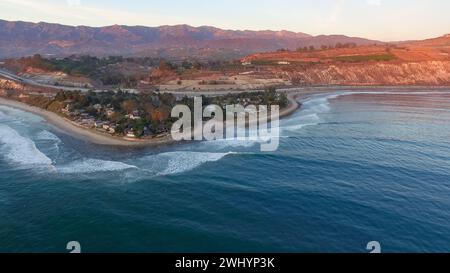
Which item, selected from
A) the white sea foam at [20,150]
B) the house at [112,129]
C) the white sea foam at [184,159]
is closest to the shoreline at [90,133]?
the house at [112,129]

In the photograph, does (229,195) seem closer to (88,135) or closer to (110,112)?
(88,135)

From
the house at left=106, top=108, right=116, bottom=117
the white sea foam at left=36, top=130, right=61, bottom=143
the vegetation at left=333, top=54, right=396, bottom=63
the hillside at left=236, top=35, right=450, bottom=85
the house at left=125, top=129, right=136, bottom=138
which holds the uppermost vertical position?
the vegetation at left=333, top=54, right=396, bottom=63

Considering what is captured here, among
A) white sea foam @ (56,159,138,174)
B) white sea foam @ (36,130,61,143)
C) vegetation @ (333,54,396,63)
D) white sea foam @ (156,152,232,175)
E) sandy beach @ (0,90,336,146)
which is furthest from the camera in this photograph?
vegetation @ (333,54,396,63)

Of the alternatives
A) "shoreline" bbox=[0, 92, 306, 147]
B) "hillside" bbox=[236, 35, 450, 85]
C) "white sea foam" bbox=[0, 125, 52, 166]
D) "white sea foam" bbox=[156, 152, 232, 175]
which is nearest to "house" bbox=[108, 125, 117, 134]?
"shoreline" bbox=[0, 92, 306, 147]

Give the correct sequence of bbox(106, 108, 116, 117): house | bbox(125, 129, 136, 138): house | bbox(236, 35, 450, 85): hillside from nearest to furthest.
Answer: bbox(125, 129, 136, 138): house < bbox(106, 108, 116, 117): house < bbox(236, 35, 450, 85): hillside

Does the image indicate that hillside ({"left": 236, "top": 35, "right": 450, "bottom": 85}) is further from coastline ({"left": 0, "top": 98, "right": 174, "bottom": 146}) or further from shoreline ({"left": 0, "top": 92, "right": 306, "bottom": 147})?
coastline ({"left": 0, "top": 98, "right": 174, "bottom": 146})

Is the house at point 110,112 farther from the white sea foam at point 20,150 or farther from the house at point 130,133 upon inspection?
the white sea foam at point 20,150
